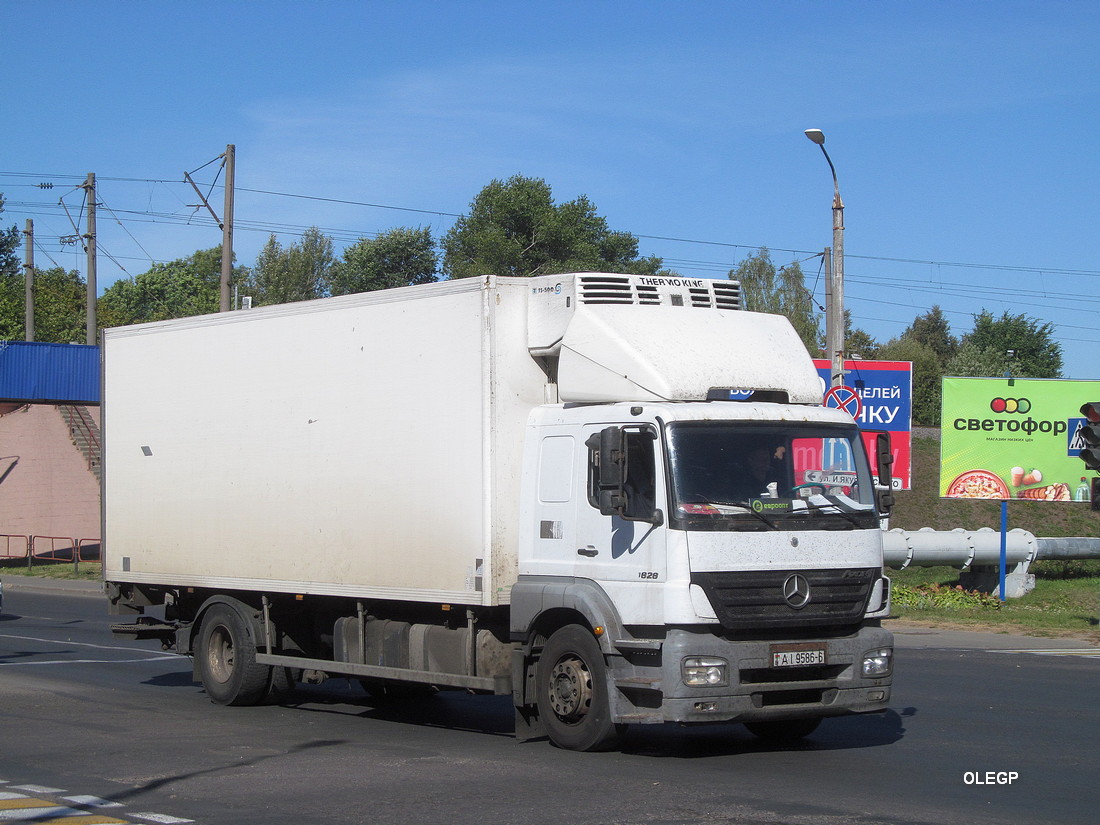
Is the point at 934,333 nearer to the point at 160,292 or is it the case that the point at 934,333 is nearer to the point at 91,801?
the point at 160,292

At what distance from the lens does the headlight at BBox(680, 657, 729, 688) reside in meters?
8.49

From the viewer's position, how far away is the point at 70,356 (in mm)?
41594

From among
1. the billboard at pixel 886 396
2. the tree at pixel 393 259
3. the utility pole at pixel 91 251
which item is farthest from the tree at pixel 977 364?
the utility pole at pixel 91 251

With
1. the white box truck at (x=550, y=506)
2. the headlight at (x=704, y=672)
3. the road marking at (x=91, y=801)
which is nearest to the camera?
the road marking at (x=91, y=801)

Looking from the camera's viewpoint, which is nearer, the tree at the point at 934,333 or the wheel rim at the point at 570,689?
the wheel rim at the point at 570,689

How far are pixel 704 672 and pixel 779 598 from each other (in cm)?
76

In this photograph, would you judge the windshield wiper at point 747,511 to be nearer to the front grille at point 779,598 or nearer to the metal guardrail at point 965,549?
the front grille at point 779,598

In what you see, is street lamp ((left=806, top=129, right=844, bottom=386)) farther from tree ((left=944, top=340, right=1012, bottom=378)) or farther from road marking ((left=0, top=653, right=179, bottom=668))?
tree ((left=944, top=340, right=1012, bottom=378))

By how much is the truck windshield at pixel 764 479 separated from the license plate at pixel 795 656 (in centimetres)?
84

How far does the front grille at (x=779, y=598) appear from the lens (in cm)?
860

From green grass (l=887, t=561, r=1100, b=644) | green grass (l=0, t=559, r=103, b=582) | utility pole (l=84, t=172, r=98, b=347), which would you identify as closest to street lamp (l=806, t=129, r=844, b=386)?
green grass (l=887, t=561, r=1100, b=644)

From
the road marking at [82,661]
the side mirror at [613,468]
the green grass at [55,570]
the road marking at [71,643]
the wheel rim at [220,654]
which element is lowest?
the green grass at [55,570]

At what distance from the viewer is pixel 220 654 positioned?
1262 centimetres

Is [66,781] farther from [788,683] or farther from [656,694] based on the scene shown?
[788,683]
